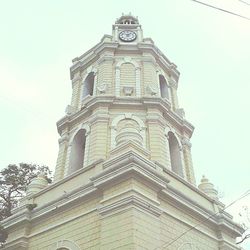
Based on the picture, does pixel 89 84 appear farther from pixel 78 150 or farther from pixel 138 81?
pixel 78 150

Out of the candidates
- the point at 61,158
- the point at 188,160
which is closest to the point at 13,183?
the point at 61,158

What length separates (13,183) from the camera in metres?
20.2

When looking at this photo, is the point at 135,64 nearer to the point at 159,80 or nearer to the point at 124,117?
the point at 159,80

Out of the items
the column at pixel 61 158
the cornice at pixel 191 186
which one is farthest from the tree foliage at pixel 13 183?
the cornice at pixel 191 186

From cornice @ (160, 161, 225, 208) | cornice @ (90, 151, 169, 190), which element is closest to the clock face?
cornice @ (160, 161, 225, 208)

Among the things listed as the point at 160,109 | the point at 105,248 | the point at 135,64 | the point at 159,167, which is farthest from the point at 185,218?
the point at 135,64

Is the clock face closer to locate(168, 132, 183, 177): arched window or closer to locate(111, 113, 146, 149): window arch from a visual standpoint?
locate(111, 113, 146, 149): window arch

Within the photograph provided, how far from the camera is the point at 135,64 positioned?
19453 millimetres

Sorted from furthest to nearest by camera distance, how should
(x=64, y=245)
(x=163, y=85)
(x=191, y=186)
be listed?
(x=163, y=85)
(x=191, y=186)
(x=64, y=245)

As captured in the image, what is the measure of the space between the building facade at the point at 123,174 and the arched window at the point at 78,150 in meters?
0.05

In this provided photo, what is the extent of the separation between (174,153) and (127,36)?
24.8 feet

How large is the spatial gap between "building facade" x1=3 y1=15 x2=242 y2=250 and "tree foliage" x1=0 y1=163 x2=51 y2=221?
12.8 ft

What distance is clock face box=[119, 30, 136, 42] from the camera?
21272mm

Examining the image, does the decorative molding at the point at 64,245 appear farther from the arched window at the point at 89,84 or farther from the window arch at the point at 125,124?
the arched window at the point at 89,84
